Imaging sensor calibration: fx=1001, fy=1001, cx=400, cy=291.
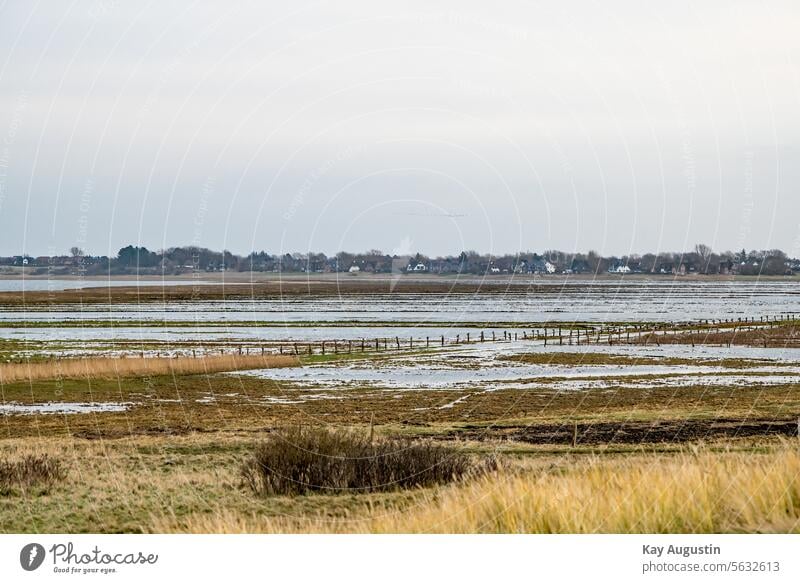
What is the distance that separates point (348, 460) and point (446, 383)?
27.3 metres

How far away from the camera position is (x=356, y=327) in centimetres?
9050

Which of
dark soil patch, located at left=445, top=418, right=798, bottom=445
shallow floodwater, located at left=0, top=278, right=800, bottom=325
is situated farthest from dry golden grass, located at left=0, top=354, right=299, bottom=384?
shallow floodwater, located at left=0, top=278, right=800, bottom=325

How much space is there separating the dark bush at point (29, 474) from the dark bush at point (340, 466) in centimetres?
386

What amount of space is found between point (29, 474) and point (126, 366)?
32244 mm

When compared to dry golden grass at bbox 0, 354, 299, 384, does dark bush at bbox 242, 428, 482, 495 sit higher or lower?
higher

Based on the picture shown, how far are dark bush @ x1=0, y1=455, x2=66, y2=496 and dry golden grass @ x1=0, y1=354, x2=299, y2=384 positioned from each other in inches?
1118

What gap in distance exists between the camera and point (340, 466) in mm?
19312

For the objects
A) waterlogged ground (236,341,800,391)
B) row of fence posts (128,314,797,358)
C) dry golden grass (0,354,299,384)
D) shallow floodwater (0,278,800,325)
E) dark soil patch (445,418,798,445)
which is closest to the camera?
dark soil patch (445,418,798,445)

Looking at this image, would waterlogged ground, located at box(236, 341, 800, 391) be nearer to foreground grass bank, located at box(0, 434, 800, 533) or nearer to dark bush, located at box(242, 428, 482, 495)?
foreground grass bank, located at box(0, 434, 800, 533)

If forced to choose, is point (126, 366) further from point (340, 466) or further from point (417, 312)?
point (417, 312)

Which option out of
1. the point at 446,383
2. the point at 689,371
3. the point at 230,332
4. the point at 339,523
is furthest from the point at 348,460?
the point at 230,332

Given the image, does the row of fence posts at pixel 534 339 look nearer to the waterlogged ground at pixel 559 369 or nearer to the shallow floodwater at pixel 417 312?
the waterlogged ground at pixel 559 369

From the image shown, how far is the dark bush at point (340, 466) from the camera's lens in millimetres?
19062

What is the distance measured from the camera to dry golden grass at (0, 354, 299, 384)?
4909cm
